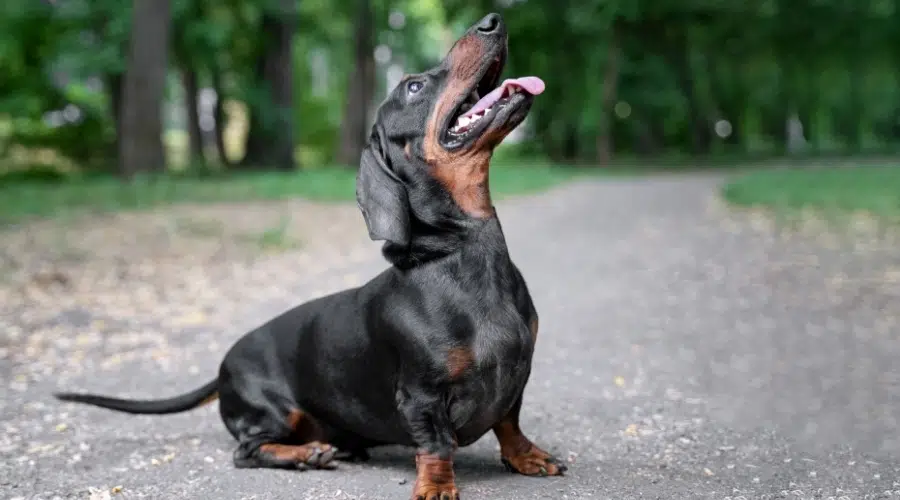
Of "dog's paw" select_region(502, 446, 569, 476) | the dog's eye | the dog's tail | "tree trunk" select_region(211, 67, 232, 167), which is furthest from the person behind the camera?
"tree trunk" select_region(211, 67, 232, 167)

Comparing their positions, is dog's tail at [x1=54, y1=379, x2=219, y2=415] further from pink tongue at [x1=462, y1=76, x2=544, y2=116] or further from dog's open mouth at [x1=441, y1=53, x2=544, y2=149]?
pink tongue at [x1=462, y1=76, x2=544, y2=116]

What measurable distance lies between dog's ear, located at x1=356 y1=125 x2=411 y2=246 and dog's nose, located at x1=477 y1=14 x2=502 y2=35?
1.90ft

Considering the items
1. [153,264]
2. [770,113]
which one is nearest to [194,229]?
[153,264]

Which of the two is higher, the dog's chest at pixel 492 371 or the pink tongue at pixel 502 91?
the pink tongue at pixel 502 91

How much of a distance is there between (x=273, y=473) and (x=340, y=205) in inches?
565

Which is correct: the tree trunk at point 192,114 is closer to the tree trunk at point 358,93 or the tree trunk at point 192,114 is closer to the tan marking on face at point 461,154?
the tree trunk at point 358,93

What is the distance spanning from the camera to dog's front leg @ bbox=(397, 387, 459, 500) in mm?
3777

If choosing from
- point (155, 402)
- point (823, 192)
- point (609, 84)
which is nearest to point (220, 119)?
point (609, 84)

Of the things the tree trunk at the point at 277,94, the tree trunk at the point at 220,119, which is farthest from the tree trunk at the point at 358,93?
the tree trunk at the point at 220,119

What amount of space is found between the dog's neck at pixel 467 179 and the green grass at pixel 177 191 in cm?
1150

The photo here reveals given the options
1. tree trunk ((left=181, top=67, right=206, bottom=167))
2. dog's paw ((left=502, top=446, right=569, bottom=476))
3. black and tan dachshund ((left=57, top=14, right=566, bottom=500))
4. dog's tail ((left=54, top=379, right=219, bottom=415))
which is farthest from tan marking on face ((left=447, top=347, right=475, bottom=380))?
tree trunk ((left=181, top=67, right=206, bottom=167))

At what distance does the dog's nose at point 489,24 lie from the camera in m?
3.86

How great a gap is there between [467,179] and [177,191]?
49.1 ft

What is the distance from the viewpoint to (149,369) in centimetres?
706
